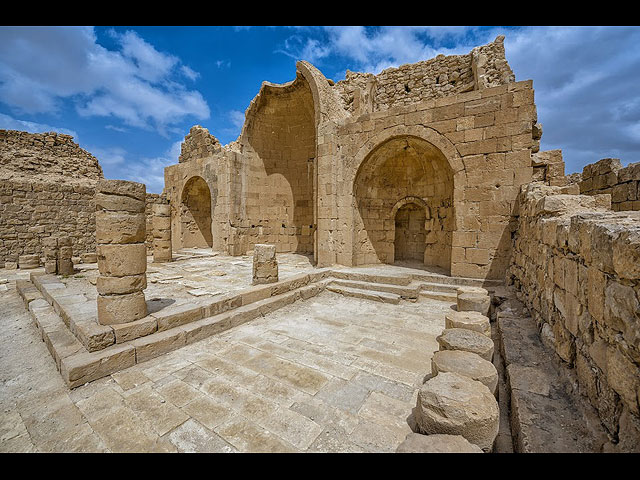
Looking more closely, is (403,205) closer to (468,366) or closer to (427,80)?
(427,80)

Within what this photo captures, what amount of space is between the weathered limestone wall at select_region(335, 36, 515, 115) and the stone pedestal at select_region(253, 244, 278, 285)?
6.75 metres

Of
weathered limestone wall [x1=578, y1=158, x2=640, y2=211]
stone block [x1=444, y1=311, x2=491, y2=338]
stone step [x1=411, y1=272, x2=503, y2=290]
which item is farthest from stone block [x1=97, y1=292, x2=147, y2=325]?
weathered limestone wall [x1=578, y1=158, x2=640, y2=211]

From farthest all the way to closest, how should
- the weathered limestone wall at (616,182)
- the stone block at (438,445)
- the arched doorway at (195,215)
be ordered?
the arched doorway at (195,215), the weathered limestone wall at (616,182), the stone block at (438,445)

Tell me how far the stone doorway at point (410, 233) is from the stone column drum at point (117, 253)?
8.26 metres

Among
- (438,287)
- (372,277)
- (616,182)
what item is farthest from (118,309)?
(616,182)

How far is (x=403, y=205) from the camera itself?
9.68m

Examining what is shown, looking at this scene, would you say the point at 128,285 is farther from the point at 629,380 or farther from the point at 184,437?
the point at 629,380

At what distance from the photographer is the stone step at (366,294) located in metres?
6.19

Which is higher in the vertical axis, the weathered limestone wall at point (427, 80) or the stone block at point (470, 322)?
the weathered limestone wall at point (427, 80)

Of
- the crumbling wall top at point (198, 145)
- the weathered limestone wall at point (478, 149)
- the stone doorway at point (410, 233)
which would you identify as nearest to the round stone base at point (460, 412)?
the weathered limestone wall at point (478, 149)

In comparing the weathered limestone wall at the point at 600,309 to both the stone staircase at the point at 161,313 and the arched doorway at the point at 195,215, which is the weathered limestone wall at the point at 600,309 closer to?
the stone staircase at the point at 161,313

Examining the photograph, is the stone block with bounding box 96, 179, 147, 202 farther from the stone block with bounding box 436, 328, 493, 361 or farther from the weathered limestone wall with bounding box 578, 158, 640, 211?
the weathered limestone wall with bounding box 578, 158, 640, 211

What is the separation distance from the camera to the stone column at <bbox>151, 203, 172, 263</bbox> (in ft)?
31.4

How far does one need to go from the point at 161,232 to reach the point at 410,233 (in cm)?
910
